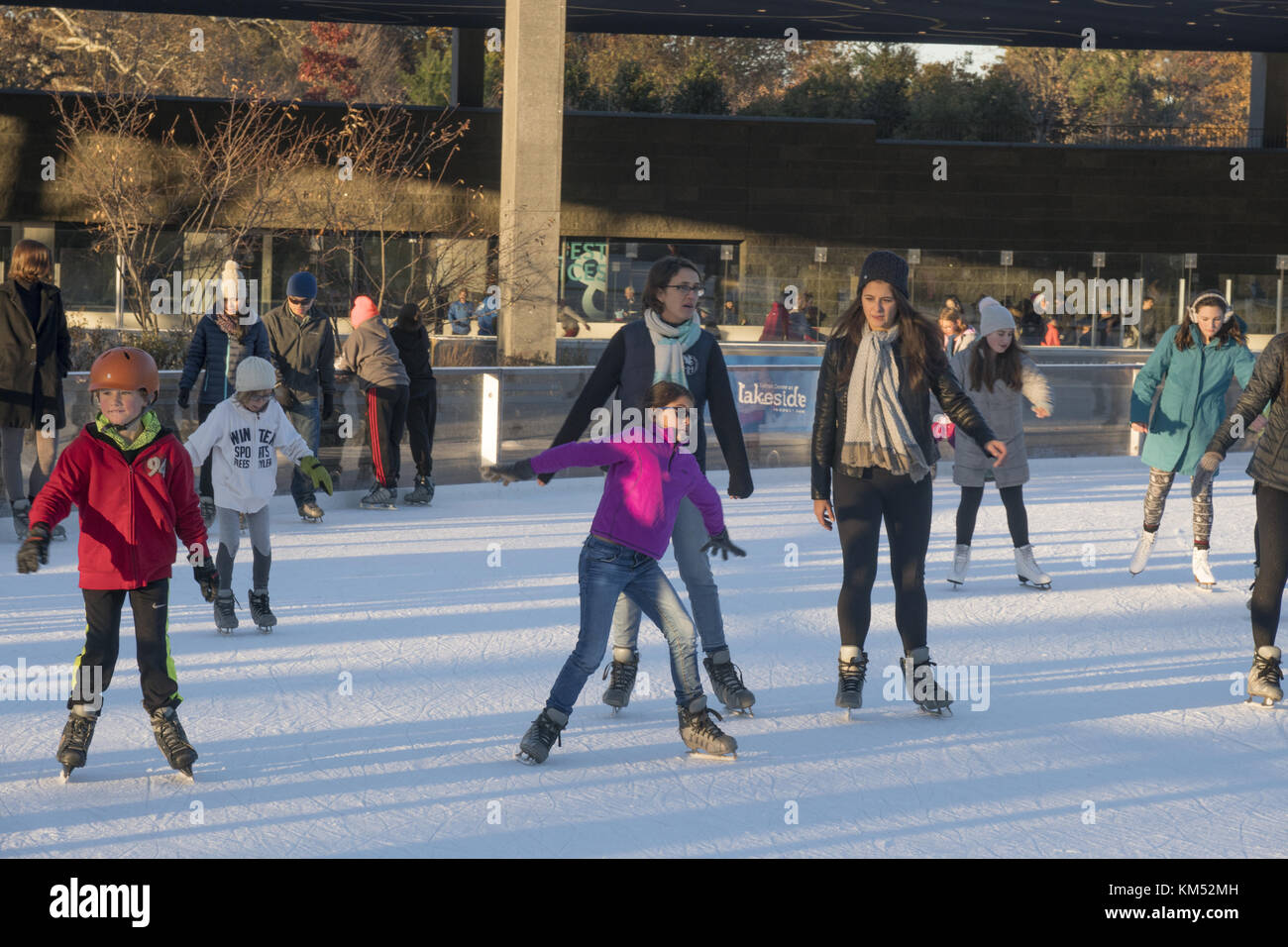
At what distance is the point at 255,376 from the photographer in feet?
23.2

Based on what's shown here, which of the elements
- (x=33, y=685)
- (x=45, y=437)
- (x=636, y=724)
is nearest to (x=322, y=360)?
(x=45, y=437)

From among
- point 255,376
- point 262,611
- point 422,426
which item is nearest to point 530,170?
point 422,426

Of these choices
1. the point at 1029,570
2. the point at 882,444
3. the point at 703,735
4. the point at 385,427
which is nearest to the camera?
the point at 703,735

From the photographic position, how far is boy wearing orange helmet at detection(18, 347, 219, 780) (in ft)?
15.4

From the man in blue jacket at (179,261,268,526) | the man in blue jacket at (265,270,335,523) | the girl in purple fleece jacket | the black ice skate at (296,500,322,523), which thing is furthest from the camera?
the black ice skate at (296,500,322,523)

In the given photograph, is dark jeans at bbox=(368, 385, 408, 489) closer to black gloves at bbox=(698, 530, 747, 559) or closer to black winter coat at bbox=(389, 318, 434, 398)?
black winter coat at bbox=(389, 318, 434, 398)

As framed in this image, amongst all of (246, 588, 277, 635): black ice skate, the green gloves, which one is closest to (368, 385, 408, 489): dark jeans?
(246, 588, 277, 635): black ice skate

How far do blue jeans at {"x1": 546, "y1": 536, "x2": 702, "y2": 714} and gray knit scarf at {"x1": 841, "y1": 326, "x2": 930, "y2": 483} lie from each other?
96 centimetres

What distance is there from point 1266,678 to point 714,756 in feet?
7.80

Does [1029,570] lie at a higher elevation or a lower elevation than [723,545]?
lower

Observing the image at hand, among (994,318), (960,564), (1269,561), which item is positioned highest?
(994,318)

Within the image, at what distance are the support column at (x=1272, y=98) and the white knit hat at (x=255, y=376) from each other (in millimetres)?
28430

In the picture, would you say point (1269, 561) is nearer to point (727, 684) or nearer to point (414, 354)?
point (727, 684)
